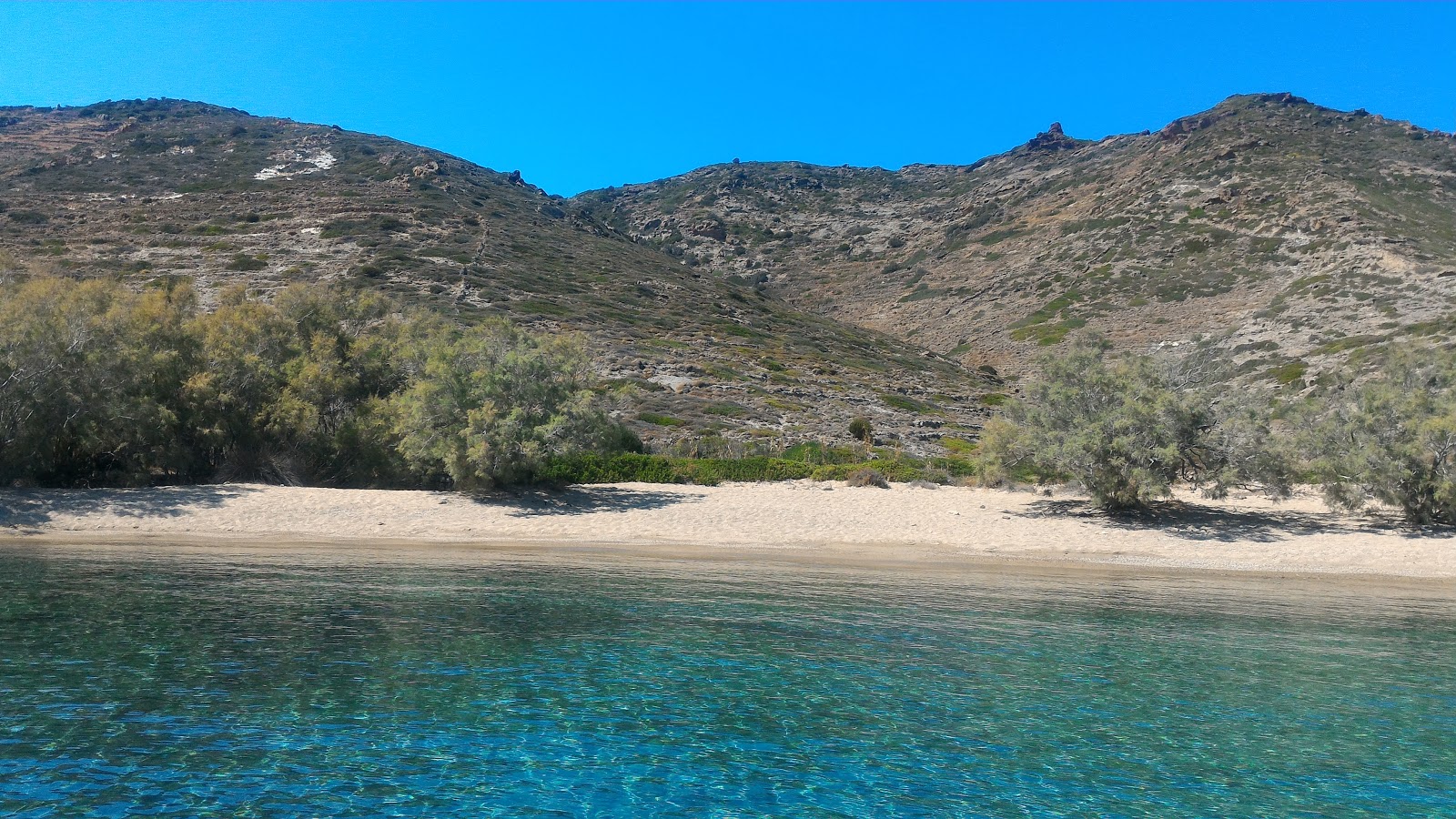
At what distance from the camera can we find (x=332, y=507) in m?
27.7

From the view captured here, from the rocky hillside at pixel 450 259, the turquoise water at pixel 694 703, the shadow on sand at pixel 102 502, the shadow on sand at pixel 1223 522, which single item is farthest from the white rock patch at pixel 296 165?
the shadow on sand at pixel 1223 522

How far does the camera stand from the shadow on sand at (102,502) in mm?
25027

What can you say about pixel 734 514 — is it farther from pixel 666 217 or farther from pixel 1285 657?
pixel 666 217

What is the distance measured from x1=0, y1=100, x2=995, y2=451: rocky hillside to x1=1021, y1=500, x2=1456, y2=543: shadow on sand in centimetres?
1995

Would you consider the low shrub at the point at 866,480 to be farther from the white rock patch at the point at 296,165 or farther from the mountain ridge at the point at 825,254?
the white rock patch at the point at 296,165

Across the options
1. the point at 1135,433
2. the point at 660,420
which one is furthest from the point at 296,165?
the point at 1135,433

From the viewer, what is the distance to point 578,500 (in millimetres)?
30750

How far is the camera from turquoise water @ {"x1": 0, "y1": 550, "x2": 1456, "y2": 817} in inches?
315

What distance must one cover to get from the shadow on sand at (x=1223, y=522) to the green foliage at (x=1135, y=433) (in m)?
0.77

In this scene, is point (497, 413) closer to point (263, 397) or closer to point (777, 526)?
point (263, 397)

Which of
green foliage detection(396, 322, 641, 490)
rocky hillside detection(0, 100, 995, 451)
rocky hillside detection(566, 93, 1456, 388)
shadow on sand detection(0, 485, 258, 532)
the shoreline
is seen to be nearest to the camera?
the shoreline

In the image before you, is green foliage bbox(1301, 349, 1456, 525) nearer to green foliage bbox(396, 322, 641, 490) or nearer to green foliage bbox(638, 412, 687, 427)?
green foliage bbox(396, 322, 641, 490)

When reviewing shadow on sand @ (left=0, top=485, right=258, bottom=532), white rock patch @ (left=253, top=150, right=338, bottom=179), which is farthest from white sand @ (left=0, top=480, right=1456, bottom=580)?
white rock patch @ (left=253, top=150, right=338, bottom=179)

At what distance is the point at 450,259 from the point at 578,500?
62.5 metres
